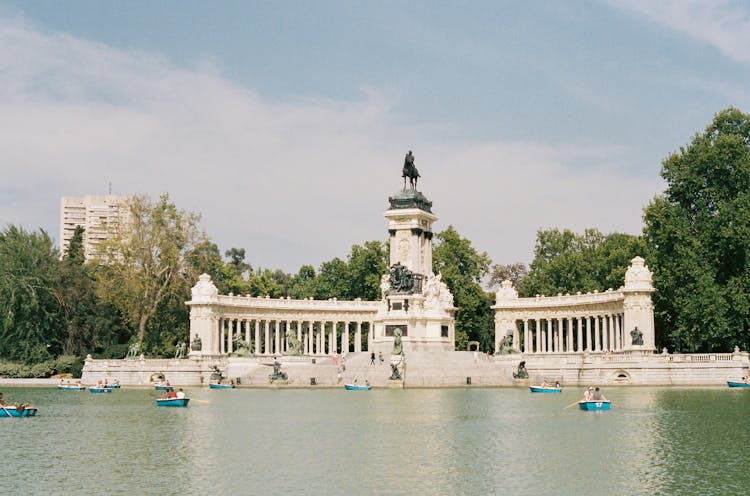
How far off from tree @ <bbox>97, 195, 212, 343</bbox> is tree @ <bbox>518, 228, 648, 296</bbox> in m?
33.4

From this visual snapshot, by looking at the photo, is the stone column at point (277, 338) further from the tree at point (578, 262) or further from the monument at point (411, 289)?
the tree at point (578, 262)

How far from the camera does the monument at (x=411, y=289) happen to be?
75750mm

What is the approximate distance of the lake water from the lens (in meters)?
23.0

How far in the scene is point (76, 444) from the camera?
30.7 m

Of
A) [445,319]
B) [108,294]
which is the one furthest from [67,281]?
[445,319]

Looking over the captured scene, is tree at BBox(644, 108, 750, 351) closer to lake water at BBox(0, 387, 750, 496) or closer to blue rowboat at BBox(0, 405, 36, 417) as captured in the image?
lake water at BBox(0, 387, 750, 496)

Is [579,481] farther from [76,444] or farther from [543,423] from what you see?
[76,444]

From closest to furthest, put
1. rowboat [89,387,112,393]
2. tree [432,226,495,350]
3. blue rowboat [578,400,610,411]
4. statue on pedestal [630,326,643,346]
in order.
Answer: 1. blue rowboat [578,400,610,411]
2. rowboat [89,387,112,393]
3. statue on pedestal [630,326,643,346]
4. tree [432,226,495,350]

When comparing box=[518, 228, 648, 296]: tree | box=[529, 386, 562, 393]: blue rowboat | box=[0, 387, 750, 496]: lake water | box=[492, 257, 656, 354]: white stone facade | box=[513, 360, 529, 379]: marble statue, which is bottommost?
box=[0, 387, 750, 496]: lake water

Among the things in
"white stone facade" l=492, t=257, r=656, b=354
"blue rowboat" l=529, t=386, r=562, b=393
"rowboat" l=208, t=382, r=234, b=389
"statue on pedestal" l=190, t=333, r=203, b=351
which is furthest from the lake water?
"statue on pedestal" l=190, t=333, r=203, b=351

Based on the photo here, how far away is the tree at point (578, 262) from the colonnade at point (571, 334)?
133 inches

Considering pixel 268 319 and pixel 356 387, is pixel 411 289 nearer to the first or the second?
pixel 268 319

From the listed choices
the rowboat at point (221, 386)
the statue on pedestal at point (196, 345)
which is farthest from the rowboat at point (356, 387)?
the statue on pedestal at point (196, 345)

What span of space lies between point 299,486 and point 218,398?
29.7 metres
